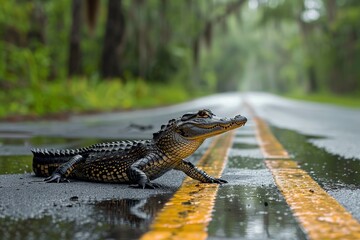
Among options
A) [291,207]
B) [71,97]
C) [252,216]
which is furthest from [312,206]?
[71,97]

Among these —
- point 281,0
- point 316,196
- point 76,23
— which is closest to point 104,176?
point 316,196

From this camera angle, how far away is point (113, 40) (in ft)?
97.4

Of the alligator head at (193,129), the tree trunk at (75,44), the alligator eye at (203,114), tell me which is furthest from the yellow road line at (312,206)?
the tree trunk at (75,44)

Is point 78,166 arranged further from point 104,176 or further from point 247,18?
point 247,18

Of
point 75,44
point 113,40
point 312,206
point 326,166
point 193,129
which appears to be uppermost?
point 113,40

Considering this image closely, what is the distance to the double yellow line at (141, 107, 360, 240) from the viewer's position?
314cm

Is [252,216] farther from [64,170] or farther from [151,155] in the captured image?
[64,170]

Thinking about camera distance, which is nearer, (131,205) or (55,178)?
(131,205)

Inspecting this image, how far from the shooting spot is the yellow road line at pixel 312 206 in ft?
10.4

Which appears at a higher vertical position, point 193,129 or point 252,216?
point 193,129

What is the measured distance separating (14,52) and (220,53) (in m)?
80.6

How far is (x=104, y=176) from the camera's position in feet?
17.2

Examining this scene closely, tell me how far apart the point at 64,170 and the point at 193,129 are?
1.19 meters

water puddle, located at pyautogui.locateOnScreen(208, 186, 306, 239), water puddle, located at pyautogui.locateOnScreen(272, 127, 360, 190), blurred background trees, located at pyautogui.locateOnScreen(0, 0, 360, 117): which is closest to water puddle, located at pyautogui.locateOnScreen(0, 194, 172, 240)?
water puddle, located at pyautogui.locateOnScreen(208, 186, 306, 239)
